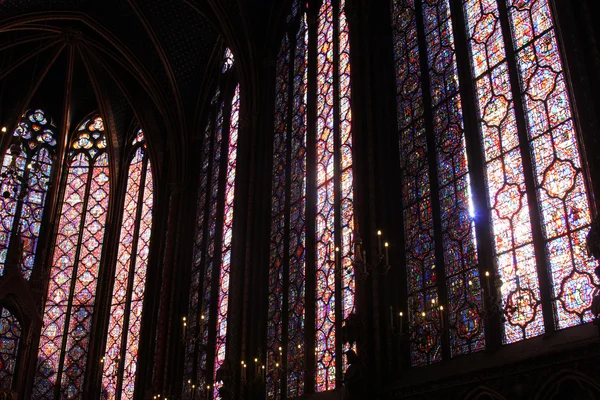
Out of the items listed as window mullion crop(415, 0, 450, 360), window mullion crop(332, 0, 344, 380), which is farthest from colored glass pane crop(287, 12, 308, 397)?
window mullion crop(415, 0, 450, 360)

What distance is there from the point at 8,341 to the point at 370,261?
45.2ft

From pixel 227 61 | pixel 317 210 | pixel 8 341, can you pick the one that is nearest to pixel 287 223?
pixel 317 210

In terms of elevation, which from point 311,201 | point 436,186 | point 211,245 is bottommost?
point 436,186

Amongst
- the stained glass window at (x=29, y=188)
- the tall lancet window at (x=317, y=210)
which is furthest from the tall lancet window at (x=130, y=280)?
the tall lancet window at (x=317, y=210)

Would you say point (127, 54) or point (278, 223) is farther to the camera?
point (127, 54)

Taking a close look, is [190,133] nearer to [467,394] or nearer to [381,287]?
[381,287]

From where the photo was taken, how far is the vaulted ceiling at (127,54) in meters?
19.6

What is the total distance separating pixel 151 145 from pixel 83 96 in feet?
13.7

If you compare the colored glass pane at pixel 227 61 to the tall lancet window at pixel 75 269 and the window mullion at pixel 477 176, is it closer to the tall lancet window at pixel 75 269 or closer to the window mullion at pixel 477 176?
the tall lancet window at pixel 75 269

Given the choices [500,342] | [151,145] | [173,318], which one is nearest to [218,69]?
[151,145]

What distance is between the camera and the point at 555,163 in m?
10.3

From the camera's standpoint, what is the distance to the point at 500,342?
1029cm

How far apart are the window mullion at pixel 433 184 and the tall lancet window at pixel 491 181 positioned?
0.02 meters

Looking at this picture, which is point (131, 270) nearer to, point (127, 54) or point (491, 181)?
point (127, 54)
